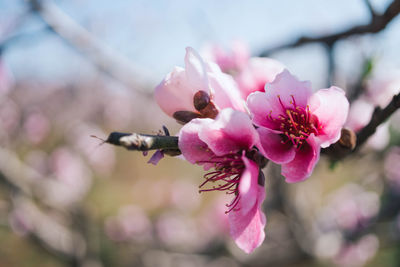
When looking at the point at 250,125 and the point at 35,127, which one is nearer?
the point at 250,125

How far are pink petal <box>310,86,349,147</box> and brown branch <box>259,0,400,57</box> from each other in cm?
23

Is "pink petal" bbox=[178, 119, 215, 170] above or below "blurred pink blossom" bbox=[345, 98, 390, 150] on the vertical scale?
above

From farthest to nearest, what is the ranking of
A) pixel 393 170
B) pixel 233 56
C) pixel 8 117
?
pixel 8 117 → pixel 393 170 → pixel 233 56

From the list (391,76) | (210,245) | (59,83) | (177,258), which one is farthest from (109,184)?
(391,76)

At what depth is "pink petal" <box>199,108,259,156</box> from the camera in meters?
0.44

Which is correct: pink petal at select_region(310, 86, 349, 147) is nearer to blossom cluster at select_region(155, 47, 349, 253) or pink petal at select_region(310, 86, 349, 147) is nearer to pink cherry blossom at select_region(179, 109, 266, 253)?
blossom cluster at select_region(155, 47, 349, 253)

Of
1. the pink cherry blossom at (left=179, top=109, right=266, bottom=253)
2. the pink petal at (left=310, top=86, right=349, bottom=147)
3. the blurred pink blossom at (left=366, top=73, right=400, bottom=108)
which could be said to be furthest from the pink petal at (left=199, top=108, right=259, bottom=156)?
the blurred pink blossom at (left=366, top=73, right=400, bottom=108)

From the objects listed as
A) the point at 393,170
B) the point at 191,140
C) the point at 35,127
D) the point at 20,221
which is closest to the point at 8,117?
the point at 35,127

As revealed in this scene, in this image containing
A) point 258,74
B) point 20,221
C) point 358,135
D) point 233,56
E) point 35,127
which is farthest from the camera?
point 35,127

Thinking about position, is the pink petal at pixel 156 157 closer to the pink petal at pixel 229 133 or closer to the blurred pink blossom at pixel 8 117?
the pink petal at pixel 229 133

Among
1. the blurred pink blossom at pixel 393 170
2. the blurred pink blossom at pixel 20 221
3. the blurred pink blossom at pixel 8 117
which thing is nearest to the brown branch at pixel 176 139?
the blurred pink blossom at pixel 20 221

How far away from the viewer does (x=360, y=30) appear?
0.77 meters

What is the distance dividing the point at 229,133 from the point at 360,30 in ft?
1.75

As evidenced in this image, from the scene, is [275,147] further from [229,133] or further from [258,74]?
[258,74]
